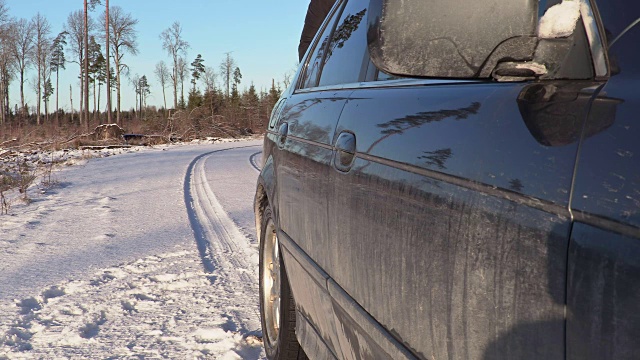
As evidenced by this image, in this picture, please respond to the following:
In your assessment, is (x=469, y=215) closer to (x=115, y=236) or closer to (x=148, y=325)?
(x=148, y=325)

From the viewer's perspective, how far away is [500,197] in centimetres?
108

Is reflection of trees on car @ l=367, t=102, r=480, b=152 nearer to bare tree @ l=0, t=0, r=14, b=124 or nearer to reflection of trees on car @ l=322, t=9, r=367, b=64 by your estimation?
reflection of trees on car @ l=322, t=9, r=367, b=64

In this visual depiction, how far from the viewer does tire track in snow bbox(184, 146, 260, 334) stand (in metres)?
3.89

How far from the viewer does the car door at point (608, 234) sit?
2.63 ft

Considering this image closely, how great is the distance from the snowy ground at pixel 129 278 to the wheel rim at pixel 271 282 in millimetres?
182

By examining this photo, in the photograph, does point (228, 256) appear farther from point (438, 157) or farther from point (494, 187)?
point (494, 187)

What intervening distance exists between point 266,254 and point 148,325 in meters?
0.85

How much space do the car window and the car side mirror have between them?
1.76m

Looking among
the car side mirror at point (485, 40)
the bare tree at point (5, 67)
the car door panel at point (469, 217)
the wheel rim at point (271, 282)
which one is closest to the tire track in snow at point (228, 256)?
the wheel rim at point (271, 282)

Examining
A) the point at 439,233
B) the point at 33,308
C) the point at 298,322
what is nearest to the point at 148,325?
the point at 33,308

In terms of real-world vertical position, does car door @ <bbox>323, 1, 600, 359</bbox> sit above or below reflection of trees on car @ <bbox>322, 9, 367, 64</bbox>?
below

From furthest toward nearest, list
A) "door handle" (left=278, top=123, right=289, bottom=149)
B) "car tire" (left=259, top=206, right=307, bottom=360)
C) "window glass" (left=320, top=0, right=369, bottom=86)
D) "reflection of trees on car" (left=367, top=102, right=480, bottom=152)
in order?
"door handle" (left=278, top=123, right=289, bottom=149) < "car tire" (left=259, top=206, right=307, bottom=360) < "window glass" (left=320, top=0, right=369, bottom=86) < "reflection of trees on car" (left=367, top=102, right=480, bottom=152)

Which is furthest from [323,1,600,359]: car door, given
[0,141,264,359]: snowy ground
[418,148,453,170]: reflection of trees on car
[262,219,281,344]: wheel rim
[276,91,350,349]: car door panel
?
[0,141,264,359]: snowy ground

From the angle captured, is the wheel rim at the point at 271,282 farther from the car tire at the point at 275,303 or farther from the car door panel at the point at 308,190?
the car door panel at the point at 308,190
